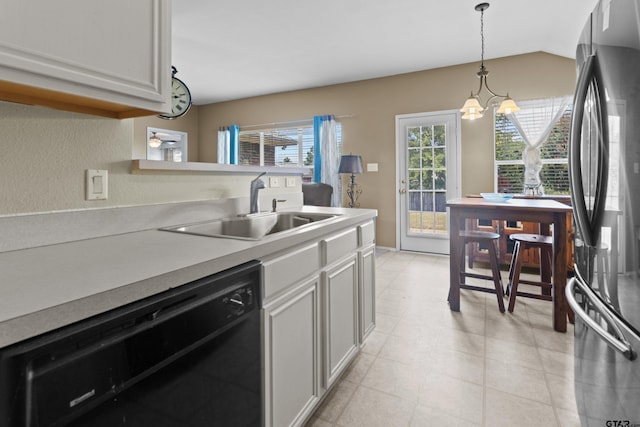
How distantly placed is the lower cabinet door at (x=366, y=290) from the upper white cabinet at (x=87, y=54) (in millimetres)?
1282

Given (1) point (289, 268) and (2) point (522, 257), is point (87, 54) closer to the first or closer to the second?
(1) point (289, 268)

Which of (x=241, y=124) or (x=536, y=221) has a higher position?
(x=241, y=124)

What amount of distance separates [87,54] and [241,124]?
18.4ft

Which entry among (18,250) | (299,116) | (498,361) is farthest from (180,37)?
(498,361)

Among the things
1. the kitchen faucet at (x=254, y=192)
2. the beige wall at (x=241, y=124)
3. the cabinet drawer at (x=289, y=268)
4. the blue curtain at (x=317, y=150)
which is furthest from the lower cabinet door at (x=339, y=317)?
the blue curtain at (x=317, y=150)

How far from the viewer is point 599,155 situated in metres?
0.98

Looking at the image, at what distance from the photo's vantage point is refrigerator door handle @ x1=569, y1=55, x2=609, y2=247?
3.11ft

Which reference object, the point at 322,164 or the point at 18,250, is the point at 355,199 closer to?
the point at 322,164

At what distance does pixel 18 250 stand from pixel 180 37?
3.53 meters

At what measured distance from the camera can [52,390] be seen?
521 mm

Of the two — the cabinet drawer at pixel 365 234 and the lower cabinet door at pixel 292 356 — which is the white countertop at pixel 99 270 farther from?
the cabinet drawer at pixel 365 234

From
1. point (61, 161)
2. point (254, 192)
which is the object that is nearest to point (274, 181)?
point (254, 192)

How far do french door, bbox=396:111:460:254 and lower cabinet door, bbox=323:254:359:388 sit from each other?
320cm

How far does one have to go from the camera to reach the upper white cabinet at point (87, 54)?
784mm
